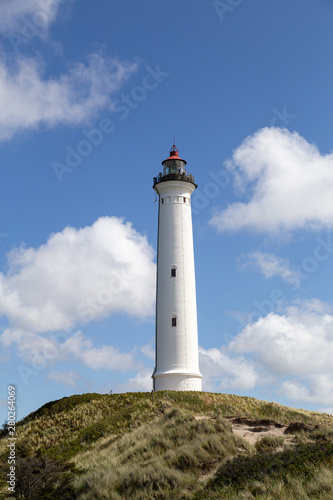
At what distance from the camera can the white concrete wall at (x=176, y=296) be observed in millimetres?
33969

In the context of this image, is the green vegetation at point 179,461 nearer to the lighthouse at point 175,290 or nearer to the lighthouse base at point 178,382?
the lighthouse base at point 178,382

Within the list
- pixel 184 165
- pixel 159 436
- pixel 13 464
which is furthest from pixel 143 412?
pixel 184 165

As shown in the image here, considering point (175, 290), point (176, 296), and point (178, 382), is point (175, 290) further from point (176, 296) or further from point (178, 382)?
point (178, 382)

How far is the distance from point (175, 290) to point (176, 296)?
1.47 ft

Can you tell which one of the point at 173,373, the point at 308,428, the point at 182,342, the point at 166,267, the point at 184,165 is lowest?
the point at 308,428

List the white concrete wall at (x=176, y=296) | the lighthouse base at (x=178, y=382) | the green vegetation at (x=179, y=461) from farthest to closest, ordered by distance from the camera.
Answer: the white concrete wall at (x=176, y=296), the lighthouse base at (x=178, y=382), the green vegetation at (x=179, y=461)

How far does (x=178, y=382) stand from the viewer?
33562mm

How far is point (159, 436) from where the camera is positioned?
18609 millimetres

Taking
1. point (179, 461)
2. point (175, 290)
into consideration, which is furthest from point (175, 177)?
point (179, 461)

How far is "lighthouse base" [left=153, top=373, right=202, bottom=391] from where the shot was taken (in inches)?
1319

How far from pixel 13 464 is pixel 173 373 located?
17907mm

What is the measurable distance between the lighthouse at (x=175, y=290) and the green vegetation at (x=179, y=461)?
819cm

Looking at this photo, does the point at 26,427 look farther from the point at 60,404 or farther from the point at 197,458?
the point at 197,458

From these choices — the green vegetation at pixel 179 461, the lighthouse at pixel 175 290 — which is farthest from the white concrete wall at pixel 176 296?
the green vegetation at pixel 179 461
